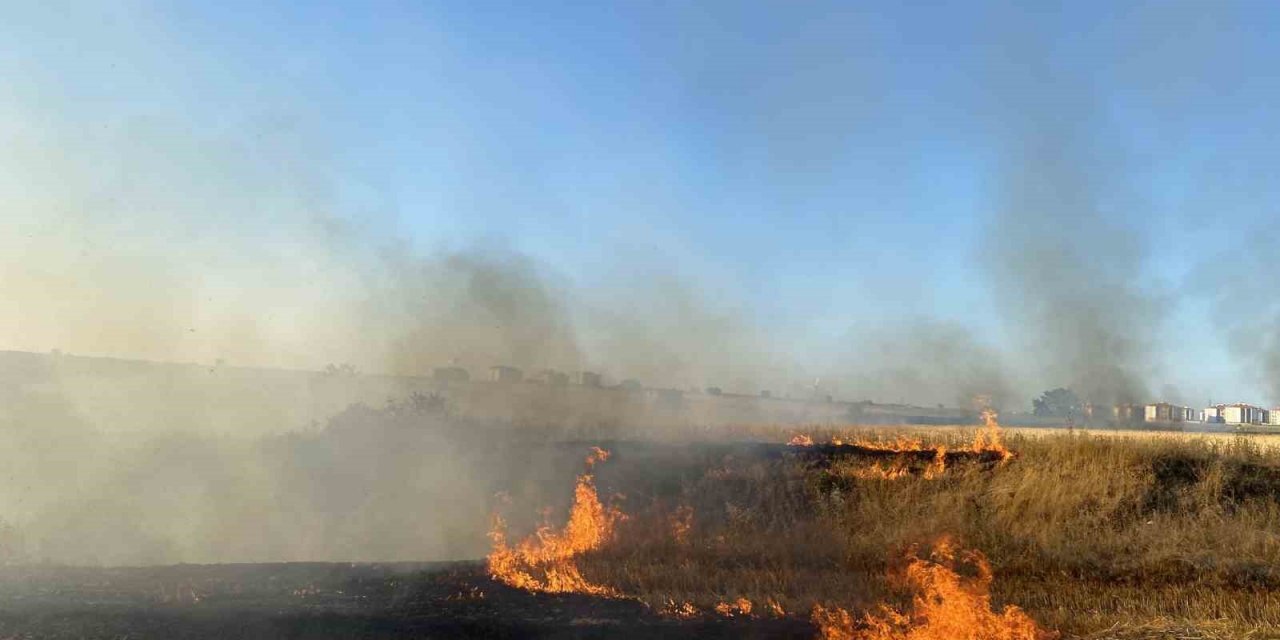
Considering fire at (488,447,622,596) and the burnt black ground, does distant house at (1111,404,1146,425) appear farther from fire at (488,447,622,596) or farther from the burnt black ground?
the burnt black ground

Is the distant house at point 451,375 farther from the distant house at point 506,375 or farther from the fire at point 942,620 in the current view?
the fire at point 942,620

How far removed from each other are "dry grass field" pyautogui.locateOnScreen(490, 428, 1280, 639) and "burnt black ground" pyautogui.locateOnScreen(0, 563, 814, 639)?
0.69 metres

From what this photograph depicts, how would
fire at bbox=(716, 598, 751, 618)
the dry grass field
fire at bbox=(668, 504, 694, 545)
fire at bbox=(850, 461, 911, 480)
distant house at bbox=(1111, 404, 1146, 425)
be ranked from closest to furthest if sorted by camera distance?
fire at bbox=(716, 598, 751, 618), the dry grass field, fire at bbox=(668, 504, 694, 545), fire at bbox=(850, 461, 911, 480), distant house at bbox=(1111, 404, 1146, 425)

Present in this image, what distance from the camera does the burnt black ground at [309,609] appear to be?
725 cm

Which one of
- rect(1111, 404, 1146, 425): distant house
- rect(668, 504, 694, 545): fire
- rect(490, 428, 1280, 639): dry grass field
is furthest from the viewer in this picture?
rect(1111, 404, 1146, 425): distant house

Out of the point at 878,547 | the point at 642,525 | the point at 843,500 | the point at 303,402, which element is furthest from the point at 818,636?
the point at 303,402

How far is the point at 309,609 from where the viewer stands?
7902mm

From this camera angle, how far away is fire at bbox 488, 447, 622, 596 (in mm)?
9414

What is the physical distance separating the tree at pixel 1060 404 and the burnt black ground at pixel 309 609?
39.8 metres

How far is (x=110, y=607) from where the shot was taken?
7953 mm

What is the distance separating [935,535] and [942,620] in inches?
200

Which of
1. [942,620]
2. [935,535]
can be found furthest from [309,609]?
[935,535]

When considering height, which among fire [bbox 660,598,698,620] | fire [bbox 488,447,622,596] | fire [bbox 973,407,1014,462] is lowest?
fire [bbox 488,447,622,596]

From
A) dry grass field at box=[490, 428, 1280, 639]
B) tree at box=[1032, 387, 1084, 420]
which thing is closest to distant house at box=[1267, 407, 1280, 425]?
tree at box=[1032, 387, 1084, 420]
